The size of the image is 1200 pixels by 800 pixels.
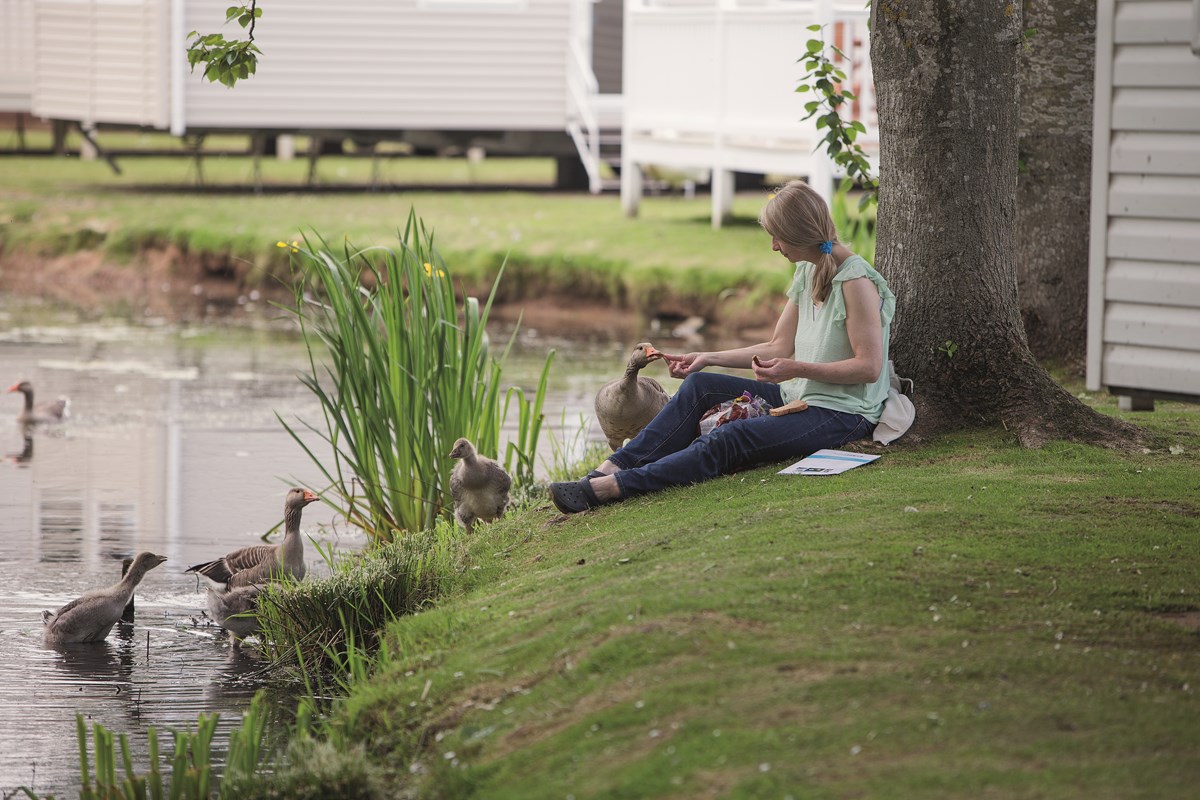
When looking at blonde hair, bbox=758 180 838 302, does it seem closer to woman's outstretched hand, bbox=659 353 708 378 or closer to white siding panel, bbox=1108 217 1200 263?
woman's outstretched hand, bbox=659 353 708 378

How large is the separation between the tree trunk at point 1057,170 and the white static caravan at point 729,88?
7777 mm

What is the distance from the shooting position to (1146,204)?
6.19 meters

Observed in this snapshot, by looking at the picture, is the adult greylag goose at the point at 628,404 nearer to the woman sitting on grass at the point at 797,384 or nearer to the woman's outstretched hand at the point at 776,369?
the woman sitting on grass at the point at 797,384

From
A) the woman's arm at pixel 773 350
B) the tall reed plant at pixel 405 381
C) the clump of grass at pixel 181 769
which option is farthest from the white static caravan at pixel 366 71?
the clump of grass at pixel 181 769

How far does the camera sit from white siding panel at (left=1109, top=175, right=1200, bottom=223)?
6055 millimetres

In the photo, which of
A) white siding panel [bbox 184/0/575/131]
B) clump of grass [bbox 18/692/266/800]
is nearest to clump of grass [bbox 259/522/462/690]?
clump of grass [bbox 18/692/266/800]

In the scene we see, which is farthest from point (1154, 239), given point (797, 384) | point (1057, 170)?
point (1057, 170)

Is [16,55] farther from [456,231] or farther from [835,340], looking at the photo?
[835,340]

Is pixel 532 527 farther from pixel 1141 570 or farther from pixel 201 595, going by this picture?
pixel 1141 570

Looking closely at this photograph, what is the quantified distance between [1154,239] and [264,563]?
3942mm

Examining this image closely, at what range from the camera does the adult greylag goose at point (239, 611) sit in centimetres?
666

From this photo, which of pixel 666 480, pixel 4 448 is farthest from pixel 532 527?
pixel 4 448

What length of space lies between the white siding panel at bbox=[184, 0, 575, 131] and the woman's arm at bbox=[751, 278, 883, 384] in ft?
57.1

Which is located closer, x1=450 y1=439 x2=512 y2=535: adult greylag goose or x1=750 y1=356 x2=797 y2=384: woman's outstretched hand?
x1=750 y1=356 x2=797 y2=384: woman's outstretched hand
